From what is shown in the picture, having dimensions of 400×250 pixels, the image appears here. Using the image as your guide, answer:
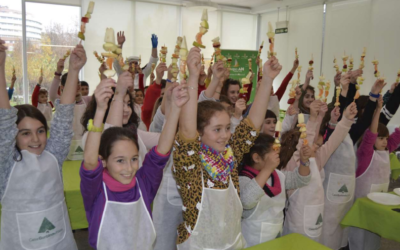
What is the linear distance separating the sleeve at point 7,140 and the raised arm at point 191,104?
84 centimetres

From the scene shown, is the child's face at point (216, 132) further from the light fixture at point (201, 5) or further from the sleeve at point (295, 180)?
the light fixture at point (201, 5)

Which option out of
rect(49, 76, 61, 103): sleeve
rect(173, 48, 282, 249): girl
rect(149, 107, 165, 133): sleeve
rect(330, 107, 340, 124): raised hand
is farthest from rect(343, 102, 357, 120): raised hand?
rect(49, 76, 61, 103): sleeve

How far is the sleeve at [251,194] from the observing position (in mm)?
1782

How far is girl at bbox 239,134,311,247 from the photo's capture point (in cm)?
180

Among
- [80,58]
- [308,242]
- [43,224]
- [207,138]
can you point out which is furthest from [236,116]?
[43,224]

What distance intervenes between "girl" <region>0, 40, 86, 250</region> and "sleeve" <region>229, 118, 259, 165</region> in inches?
36.7

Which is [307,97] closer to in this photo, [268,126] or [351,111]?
[268,126]

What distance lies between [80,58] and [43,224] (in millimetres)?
912

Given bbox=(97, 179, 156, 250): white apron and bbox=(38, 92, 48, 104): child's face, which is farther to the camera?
bbox=(38, 92, 48, 104): child's face

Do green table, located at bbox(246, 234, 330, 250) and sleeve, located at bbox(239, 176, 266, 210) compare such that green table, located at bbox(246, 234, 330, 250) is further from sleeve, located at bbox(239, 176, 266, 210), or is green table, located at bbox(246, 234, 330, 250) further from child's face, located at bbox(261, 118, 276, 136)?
child's face, located at bbox(261, 118, 276, 136)

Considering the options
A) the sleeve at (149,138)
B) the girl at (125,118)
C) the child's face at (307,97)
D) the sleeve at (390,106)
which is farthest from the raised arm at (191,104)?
the sleeve at (390,106)

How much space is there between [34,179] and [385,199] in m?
2.53

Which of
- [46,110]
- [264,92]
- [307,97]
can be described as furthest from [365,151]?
[46,110]

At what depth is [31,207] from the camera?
1687 mm
